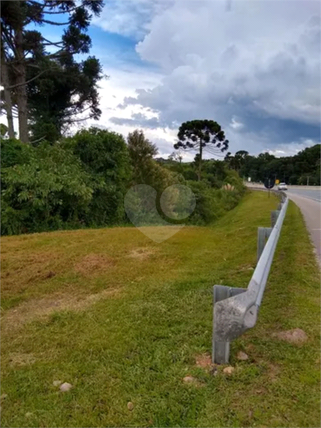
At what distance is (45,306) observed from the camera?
11.4 feet

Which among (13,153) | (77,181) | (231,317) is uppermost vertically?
(13,153)

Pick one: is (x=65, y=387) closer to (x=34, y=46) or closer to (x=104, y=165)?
(x=104, y=165)

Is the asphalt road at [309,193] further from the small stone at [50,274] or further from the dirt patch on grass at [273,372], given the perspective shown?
the dirt patch on grass at [273,372]

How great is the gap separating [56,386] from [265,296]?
220 cm

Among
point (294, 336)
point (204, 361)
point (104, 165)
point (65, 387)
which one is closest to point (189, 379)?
point (204, 361)

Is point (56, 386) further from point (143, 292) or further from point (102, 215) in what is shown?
point (102, 215)

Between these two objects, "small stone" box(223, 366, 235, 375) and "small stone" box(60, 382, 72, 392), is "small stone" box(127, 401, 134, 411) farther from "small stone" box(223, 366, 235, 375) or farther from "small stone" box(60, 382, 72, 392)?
"small stone" box(223, 366, 235, 375)

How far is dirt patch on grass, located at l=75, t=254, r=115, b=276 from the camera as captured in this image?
4.69 meters

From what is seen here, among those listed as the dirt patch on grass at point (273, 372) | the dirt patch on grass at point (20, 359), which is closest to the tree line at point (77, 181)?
the dirt patch on grass at point (20, 359)

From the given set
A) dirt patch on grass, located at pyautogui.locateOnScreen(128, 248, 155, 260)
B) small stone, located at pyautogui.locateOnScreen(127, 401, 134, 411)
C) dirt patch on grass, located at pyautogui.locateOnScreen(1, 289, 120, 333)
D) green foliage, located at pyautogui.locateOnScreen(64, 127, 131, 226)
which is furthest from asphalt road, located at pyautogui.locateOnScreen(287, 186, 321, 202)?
small stone, located at pyautogui.locateOnScreen(127, 401, 134, 411)

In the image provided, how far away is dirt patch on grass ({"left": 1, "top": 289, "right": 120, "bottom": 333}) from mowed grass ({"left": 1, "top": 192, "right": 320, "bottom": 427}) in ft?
0.04

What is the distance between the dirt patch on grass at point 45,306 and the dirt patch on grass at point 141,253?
1.62 meters

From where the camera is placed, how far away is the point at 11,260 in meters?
5.34

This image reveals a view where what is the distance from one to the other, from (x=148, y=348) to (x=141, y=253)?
10.9ft
